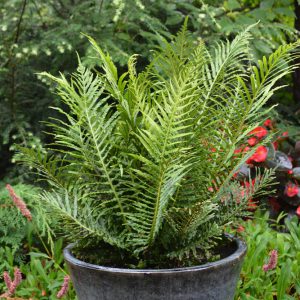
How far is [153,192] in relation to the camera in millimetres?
1319

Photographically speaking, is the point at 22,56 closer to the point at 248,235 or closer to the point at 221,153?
the point at 248,235

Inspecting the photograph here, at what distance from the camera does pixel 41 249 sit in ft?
9.15

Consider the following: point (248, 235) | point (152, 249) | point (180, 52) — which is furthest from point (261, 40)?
point (152, 249)

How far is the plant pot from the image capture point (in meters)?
1.27

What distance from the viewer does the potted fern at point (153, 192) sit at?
4.23ft

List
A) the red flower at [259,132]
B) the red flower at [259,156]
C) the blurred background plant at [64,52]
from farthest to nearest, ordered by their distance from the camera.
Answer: the red flower at [259,156], the blurred background plant at [64,52], the red flower at [259,132]

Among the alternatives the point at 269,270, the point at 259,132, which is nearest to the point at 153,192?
the point at 259,132

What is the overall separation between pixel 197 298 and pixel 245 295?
2.70ft

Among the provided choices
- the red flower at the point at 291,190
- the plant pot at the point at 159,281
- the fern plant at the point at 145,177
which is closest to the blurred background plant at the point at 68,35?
the red flower at the point at 291,190

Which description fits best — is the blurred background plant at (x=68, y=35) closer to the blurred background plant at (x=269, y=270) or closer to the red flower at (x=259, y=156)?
the red flower at (x=259, y=156)

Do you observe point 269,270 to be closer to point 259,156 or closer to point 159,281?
point 259,156

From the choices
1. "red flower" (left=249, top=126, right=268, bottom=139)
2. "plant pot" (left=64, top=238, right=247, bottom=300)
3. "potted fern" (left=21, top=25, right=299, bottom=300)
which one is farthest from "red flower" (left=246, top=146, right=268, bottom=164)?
"plant pot" (left=64, top=238, right=247, bottom=300)

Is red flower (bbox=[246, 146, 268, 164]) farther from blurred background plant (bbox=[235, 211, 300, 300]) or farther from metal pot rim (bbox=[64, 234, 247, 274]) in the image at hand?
metal pot rim (bbox=[64, 234, 247, 274])

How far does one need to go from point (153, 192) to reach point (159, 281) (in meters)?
0.23
